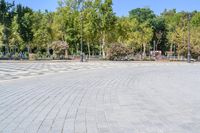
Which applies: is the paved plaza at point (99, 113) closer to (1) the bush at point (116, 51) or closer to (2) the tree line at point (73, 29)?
(2) the tree line at point (73, 29)

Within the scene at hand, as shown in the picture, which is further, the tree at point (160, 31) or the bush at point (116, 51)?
the tree at point (160, 31)

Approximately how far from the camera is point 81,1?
209 ft

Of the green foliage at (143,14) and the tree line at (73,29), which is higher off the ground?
the green foliage at (143,14)

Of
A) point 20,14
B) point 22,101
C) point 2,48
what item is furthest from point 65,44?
point 22,101

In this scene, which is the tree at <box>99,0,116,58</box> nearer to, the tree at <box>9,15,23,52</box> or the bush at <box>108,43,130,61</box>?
the bush at <box>108,43,130,61</box>

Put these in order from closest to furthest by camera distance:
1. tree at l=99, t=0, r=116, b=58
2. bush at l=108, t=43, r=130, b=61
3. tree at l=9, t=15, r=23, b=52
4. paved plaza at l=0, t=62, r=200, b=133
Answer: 1. paved plaza at l=0, t=62, r=200, b=133
2. bush at l=108, t=43, r=130, b=61
3. tree at l=99, t=0, r=116, b=58
4. tree at l=9, t=15, r=23, b=52

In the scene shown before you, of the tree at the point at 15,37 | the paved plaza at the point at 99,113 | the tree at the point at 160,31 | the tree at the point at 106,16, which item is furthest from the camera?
the tree at the point at 160,31

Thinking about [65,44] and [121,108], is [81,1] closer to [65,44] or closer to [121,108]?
[65,44]

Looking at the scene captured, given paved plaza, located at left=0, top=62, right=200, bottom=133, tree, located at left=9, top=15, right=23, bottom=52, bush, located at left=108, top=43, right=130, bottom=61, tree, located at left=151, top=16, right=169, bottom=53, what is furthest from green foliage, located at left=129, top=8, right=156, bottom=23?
paved plaza, located at left=0, top=62, right=200, bottom=133

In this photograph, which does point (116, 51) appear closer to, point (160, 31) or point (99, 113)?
point (160, 31)

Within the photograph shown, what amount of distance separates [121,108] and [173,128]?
95.4 inches

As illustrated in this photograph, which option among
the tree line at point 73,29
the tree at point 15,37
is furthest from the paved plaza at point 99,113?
the tree at point 15,37

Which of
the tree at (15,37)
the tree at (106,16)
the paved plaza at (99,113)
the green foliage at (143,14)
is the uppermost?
the green foliage at (143,14)

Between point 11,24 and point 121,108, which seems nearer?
point 121,108
